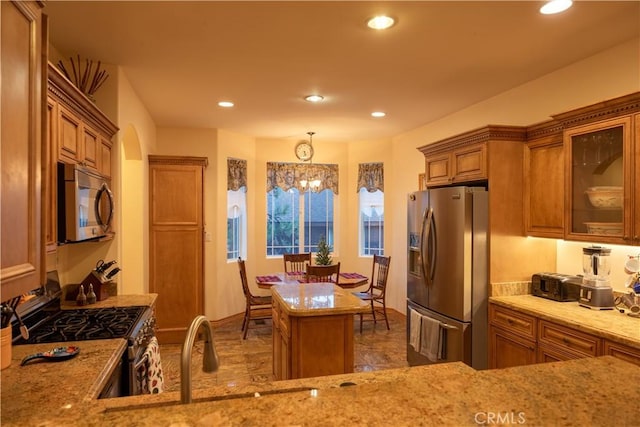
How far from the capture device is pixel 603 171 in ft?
8.91

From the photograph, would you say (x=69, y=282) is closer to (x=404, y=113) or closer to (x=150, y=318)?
(x=150, y=318)

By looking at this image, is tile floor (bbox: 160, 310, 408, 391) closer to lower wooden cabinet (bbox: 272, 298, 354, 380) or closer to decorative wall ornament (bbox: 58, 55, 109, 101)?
lower wooden cabinet (bbox: 272, 298, 354, 380)

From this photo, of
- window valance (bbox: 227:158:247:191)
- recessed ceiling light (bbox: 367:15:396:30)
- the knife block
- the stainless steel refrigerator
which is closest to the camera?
recessed ceiling light (bbox: 367:15:396:30)

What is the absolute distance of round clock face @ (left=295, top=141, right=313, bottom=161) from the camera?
20.9 ft

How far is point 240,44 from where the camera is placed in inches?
109

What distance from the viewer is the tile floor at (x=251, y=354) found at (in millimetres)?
3766

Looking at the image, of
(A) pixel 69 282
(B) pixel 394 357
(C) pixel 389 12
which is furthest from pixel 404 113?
(A) pixel 69 282

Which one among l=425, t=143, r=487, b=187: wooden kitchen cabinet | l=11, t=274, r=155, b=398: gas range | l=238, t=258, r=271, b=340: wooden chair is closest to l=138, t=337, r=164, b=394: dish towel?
l=11, t=274, r=155, b=398: gas range

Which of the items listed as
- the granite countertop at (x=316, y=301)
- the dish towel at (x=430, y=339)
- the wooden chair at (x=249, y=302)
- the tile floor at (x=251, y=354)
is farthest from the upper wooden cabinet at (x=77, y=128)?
the dish towel at (x=430, y=339)

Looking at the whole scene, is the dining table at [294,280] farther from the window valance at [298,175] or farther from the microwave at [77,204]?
the microwave at [77,204]

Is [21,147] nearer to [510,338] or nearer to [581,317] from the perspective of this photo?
[581,317]

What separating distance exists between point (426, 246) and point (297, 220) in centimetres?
320

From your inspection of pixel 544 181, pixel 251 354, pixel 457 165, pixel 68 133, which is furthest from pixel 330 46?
pixel 251 354

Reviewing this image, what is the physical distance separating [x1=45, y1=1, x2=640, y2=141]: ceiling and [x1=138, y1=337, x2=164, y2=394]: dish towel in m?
2.01
